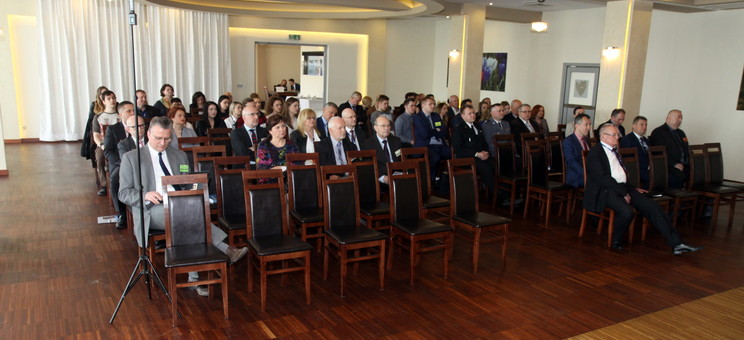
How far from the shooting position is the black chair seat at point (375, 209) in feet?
15.6

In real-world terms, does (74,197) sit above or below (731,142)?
below

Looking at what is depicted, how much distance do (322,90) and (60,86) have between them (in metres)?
6.41

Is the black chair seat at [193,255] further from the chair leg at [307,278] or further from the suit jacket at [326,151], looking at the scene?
the suit jacket at [326,151]

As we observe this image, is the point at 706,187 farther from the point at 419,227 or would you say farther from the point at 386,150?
the point at 419,227

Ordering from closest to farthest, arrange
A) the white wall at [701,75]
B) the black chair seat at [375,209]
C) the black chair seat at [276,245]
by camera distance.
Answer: the black chair seat at [276,245] → the black chair seat at [375,209] → the white wall at [701,75]

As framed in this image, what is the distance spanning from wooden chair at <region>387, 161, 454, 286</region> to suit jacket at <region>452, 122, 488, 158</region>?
2393mm

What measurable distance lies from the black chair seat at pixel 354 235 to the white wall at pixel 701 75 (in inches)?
335

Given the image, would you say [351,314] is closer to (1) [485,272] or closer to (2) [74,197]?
(1) [485,272]

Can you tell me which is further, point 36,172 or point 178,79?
point 178,79

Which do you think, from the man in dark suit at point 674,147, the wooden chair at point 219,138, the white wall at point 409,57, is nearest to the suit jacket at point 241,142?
the wooden chair at point 219,138

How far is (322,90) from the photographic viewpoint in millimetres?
14930

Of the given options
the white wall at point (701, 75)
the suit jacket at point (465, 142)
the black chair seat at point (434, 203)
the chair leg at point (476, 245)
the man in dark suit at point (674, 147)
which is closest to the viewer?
the chair leg at point (476, 245)

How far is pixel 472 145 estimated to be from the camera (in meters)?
7.10

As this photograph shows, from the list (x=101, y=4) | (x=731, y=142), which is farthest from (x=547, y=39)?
(x=101, y=4)
